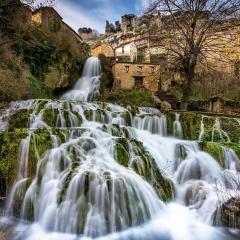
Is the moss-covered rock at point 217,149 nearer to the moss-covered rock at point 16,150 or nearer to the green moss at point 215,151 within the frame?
the green moss at point 215,151

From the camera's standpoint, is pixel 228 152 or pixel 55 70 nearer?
pixel 228 152

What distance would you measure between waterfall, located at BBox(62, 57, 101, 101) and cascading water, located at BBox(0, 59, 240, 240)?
45.0ft

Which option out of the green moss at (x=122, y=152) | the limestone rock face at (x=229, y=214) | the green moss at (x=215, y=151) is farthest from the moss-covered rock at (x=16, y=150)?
the green moss at (x=215, y=151)

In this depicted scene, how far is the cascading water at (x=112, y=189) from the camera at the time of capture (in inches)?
313

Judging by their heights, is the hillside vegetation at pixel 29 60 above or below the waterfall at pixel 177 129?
above

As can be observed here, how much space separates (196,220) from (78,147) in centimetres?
385

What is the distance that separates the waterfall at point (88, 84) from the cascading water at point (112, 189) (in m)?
13.7

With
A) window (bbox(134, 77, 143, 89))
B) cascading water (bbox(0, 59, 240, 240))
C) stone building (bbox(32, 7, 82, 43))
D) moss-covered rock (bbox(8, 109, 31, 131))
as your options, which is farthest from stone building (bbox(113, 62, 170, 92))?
cascading water (bbox(0, 59, 240, 240))

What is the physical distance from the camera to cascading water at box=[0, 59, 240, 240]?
7.94 meters

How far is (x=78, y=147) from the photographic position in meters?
10.2

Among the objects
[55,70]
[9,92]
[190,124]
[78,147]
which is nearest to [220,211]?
[78,147]

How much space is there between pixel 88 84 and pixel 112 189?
20331mm

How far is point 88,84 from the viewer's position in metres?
28.1

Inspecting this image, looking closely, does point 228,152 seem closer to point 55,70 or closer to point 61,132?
point 61,132
